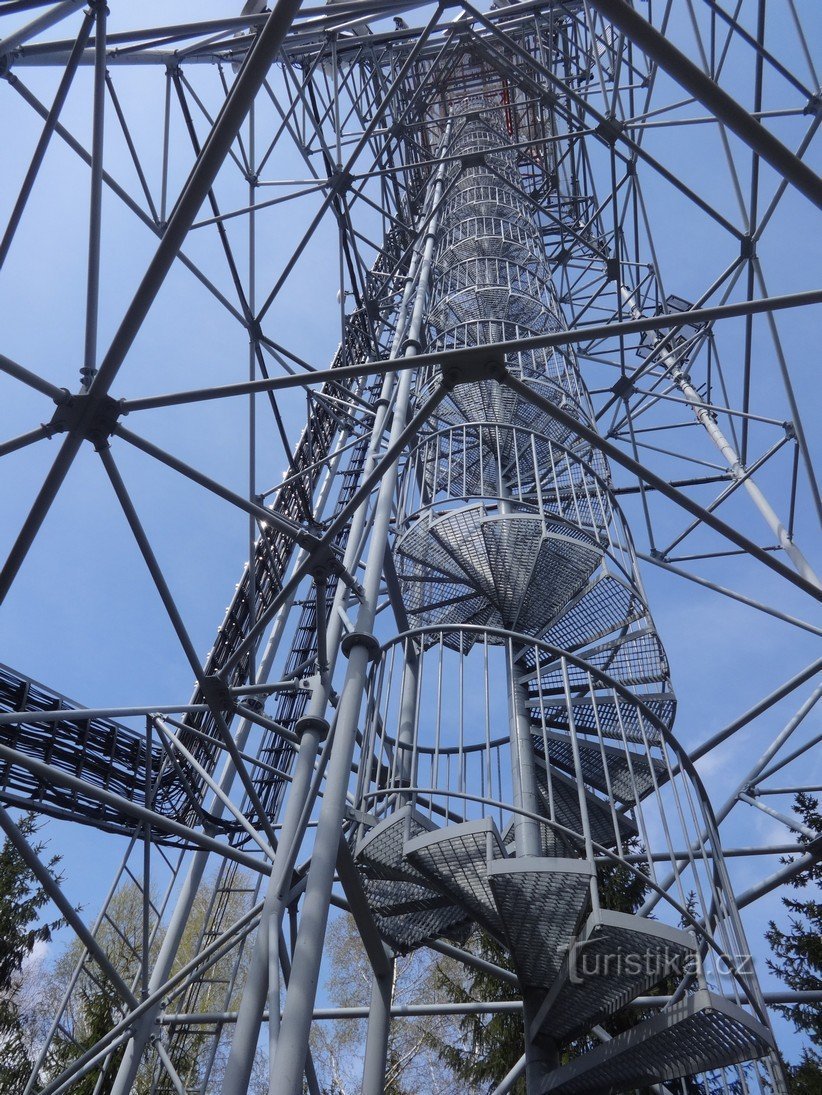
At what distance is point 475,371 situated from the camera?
4855 mm

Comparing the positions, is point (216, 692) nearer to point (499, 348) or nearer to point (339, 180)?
point (499, 348)

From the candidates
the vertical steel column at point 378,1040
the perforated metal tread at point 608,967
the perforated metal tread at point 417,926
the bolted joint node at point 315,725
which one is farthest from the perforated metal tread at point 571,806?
the bolted joint node at point 315,725

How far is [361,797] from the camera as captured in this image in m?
6.26

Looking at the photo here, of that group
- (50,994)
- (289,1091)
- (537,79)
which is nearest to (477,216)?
(537,79)

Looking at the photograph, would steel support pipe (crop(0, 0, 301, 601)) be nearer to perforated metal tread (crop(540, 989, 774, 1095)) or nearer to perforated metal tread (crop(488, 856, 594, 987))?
perforated metal tread (crop(488, 856, 594, 987))

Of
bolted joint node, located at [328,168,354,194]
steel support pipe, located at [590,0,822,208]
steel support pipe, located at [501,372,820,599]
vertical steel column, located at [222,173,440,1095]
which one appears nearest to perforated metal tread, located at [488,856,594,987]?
vertical steel column, located at [222,173,440,1095]

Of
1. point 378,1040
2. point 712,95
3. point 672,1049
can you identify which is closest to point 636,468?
point 712,95

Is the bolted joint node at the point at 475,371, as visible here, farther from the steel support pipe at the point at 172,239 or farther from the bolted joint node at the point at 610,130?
the bolted joint node at the point at 610,130

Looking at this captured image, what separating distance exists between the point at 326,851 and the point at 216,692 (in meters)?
1.65

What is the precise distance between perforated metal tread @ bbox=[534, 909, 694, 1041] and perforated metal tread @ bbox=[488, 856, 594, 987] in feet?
0.39

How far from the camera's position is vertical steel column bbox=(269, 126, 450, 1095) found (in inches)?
175

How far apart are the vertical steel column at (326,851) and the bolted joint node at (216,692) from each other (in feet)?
2.91

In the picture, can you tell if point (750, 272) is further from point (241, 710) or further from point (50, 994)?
point (50, 994)

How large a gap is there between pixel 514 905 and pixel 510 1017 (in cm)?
1001
